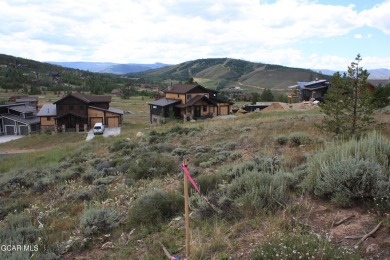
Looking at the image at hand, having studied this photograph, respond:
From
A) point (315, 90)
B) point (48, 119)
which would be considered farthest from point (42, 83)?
→ point (315, 90)

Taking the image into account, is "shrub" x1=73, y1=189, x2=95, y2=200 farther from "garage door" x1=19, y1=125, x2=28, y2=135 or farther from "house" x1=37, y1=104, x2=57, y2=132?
"garage door" x1=19, y1=125, x2=28, y2=135

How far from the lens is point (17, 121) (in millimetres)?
50219

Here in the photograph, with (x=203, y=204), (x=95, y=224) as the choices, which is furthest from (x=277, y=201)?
(x=95, y=224)

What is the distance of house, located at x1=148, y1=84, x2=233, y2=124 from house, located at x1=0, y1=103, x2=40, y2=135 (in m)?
20.2

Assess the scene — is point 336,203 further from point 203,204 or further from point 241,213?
point 203,204

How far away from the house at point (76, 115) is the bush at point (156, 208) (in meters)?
43.7

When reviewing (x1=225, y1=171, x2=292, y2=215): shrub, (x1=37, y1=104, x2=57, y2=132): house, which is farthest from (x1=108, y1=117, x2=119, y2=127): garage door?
(x1=225, y1=171, x2=292, y2=215): shrub

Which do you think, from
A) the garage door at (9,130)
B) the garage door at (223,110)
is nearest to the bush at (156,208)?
the garage door at (223,110)

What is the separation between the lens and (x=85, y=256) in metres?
5.03

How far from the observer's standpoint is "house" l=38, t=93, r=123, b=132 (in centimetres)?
4734

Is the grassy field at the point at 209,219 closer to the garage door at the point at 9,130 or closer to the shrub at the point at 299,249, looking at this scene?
the shrub at the point at 299,249

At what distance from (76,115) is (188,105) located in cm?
1762

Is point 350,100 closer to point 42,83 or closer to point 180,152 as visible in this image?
point 180,152

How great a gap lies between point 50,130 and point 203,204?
47.0 m
